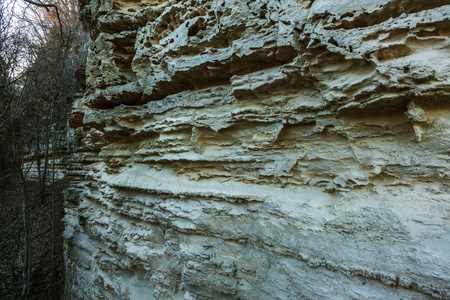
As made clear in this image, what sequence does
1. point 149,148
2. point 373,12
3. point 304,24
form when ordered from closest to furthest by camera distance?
point 373,12 < point 304,24 < point 149,148

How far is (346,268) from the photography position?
6.96 ft

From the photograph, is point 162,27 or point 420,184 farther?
point 162,27

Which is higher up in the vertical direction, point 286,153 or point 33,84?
point 33,84

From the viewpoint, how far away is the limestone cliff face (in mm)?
1935

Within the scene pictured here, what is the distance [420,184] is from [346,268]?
3.18 feet

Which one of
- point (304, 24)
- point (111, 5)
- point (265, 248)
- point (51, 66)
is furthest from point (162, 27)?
point (51, 66)

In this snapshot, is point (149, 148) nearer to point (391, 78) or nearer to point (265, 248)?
point (265, 248)

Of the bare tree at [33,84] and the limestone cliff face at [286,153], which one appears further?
the bare tree at [33,84]

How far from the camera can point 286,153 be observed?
2.77m

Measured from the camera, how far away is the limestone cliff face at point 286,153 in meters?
1.93

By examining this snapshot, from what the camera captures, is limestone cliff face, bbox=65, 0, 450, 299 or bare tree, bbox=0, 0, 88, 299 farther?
bare tree, bbox=0, 0, 88, 299

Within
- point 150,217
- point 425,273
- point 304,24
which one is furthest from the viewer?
point 150,217

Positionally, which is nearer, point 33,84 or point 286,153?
point 286,153

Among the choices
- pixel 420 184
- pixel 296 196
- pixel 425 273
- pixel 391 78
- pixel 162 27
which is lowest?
pixel 425 273
